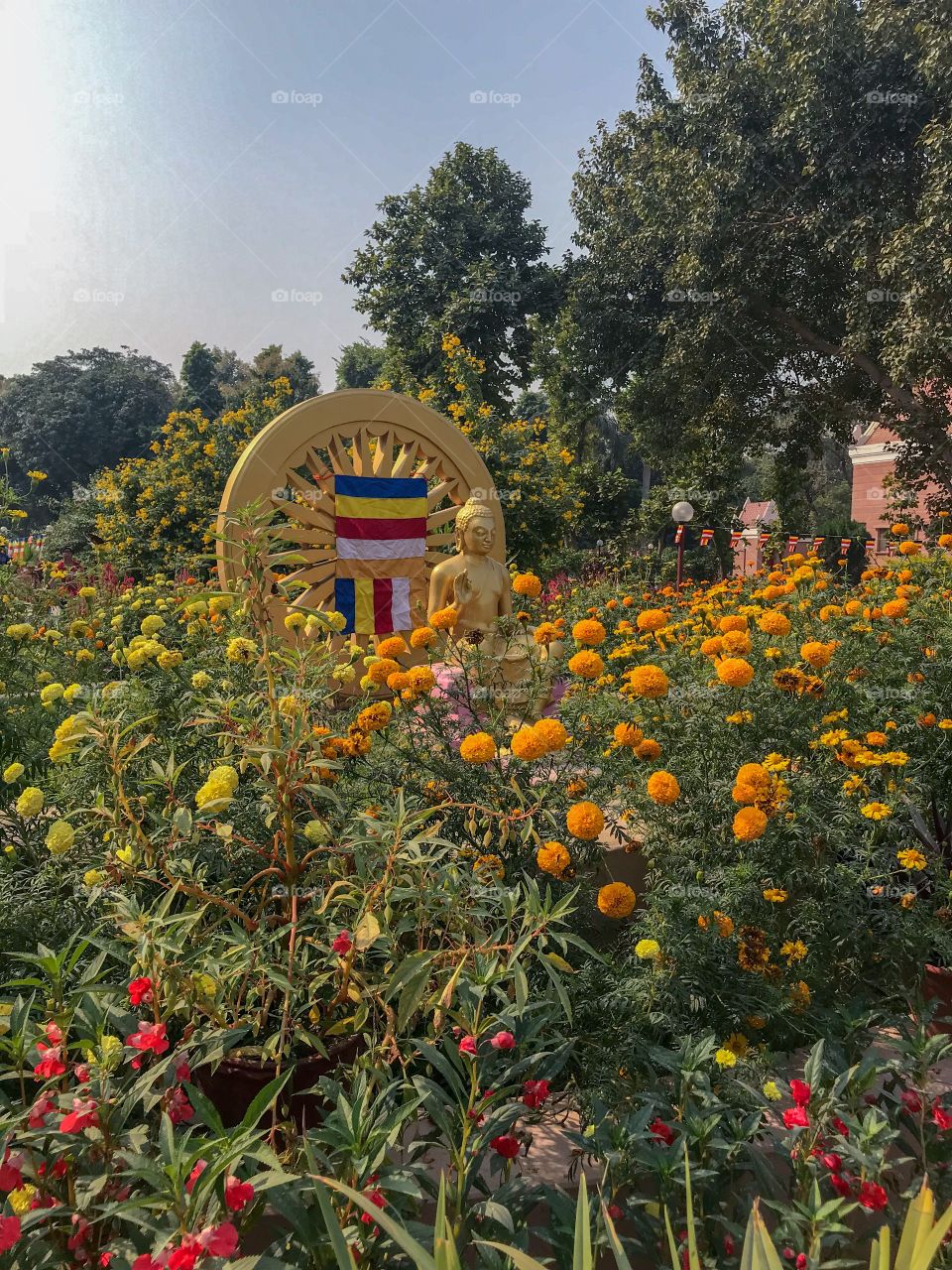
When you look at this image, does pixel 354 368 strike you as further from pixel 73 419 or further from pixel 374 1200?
pixel 374 1200

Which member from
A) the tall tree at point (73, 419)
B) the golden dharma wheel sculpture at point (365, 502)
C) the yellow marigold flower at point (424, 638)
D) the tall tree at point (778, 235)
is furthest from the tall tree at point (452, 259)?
the tall tree at point (73, 419)

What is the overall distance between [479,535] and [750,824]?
3410 mm

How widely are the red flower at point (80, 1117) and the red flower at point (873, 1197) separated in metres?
1.18

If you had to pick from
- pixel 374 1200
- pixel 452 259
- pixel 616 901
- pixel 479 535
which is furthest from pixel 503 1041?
pixel 452 259

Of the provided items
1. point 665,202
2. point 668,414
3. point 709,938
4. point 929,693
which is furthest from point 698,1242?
point 668,414

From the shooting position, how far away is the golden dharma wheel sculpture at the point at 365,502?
17.2 feet

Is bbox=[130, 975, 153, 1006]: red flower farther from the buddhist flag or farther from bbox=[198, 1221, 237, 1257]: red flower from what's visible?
the buddhist flag

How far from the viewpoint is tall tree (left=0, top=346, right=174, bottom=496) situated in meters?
39.1

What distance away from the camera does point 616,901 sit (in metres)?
1.68

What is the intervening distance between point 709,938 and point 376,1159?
848 mm

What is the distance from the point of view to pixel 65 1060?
1.38 meters

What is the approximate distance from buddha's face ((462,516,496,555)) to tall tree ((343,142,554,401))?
14828mm

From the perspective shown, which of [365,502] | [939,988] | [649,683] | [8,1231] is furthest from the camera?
[365,502]

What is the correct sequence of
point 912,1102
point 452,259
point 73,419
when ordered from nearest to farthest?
point 912,1102 → point 452,259 → point 73,419
